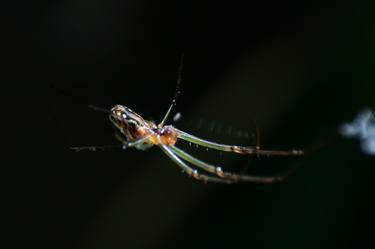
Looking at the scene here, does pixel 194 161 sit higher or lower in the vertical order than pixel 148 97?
lower

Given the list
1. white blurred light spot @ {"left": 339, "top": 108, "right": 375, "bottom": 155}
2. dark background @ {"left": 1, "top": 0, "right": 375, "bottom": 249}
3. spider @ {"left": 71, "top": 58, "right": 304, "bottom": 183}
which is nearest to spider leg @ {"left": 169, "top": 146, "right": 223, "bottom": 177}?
spider @ {"left": 71, "top": 58, "right": 304, "bottom": 183}

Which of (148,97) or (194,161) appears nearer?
Result: (194,161)

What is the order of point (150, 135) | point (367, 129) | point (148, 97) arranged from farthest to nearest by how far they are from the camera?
point (148, 97) < point (367, 129) < point (150, 135)

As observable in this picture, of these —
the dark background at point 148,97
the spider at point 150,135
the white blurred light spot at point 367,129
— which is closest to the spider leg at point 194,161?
the spider at point 150,135

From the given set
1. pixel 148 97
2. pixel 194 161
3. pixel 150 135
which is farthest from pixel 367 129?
pixel 148 97

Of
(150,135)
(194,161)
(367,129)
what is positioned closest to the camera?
(150,135)

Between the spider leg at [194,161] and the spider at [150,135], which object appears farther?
the spider leg at [194,161]

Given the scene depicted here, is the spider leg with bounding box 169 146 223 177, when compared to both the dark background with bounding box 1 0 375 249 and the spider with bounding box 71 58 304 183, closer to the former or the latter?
the spider with bounding box 71 58 304 183

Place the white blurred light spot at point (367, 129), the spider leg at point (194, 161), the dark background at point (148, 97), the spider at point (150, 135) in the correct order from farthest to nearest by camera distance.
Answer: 1. the dark background at point (148, 97)
2. the white blurred light spot at point (367, 129)
3. the spider leg at point (194, 161)
4. the spider at point (150, 135)

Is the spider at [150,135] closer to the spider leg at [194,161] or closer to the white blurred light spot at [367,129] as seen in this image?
the spider leg at [194,161]

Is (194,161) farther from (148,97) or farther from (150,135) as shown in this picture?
(148,97)
